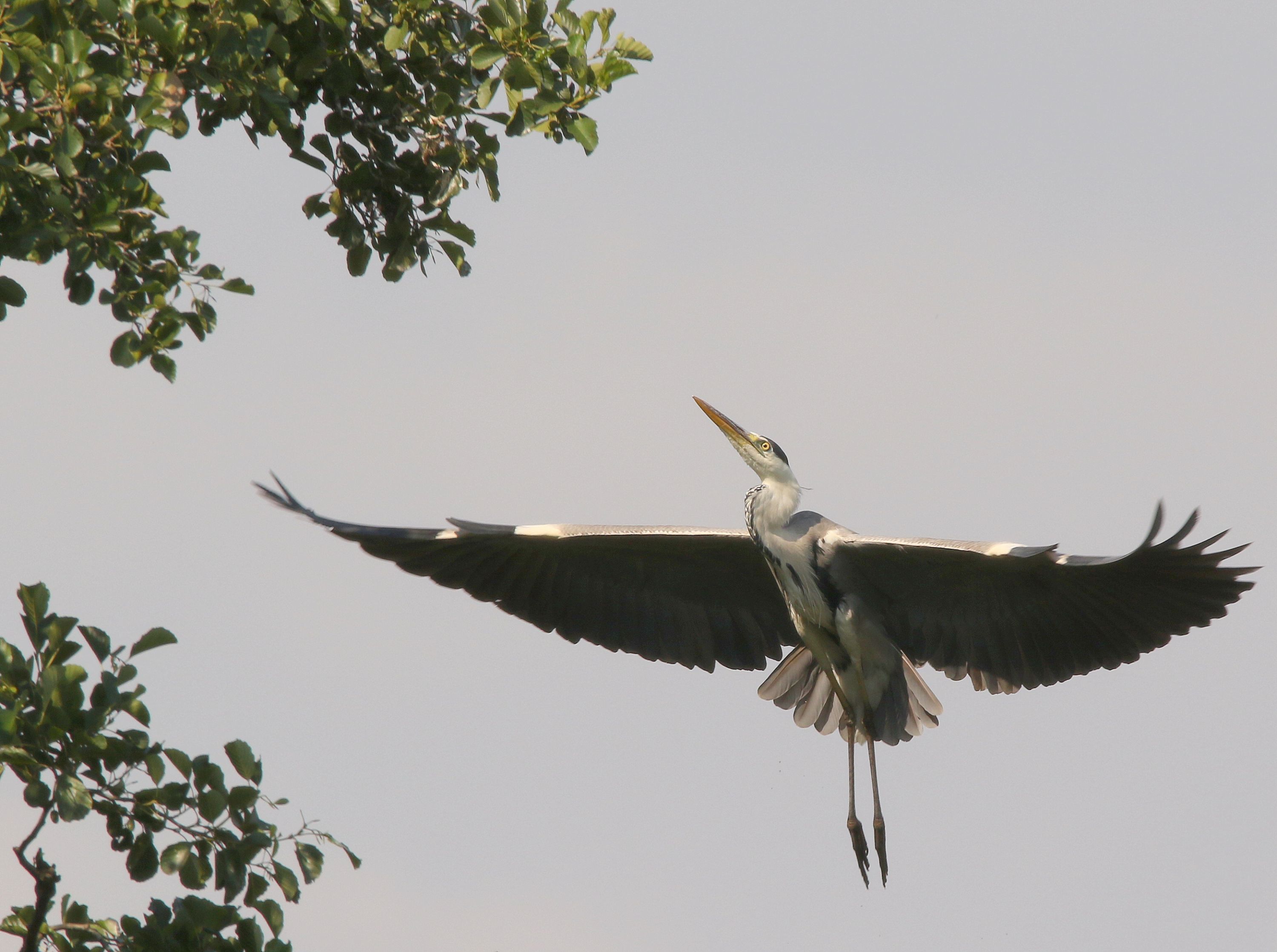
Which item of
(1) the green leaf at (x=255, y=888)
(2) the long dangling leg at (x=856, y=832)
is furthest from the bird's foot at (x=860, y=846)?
(1) the green leaf at (x=255, y=888)

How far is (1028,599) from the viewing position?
698 cm

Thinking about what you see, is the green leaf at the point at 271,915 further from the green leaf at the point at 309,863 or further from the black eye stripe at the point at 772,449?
the black eye stripe at the point at 772,449

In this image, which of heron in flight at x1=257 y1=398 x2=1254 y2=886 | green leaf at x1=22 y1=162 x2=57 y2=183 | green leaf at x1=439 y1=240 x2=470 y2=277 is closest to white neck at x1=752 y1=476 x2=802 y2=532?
heron in flight at x1=257 y1=398 x2=1254 y2=886

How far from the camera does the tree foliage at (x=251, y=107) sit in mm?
4129

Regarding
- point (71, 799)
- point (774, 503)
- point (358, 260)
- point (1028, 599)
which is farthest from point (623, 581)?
point (71, 799)

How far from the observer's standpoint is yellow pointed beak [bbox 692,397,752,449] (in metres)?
7.96

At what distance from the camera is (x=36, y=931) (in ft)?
13.1

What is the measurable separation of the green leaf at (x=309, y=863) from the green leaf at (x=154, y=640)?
732 millimetres

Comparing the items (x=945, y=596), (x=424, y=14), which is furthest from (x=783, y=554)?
(x=424, y=14)

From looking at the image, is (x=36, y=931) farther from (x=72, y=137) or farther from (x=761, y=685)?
(x=761, y=685)

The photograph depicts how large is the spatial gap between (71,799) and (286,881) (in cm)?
69

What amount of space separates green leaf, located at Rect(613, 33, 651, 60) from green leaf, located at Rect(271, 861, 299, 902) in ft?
9.69

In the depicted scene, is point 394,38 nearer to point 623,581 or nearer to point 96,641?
point 96,641

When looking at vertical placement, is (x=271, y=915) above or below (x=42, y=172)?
below
